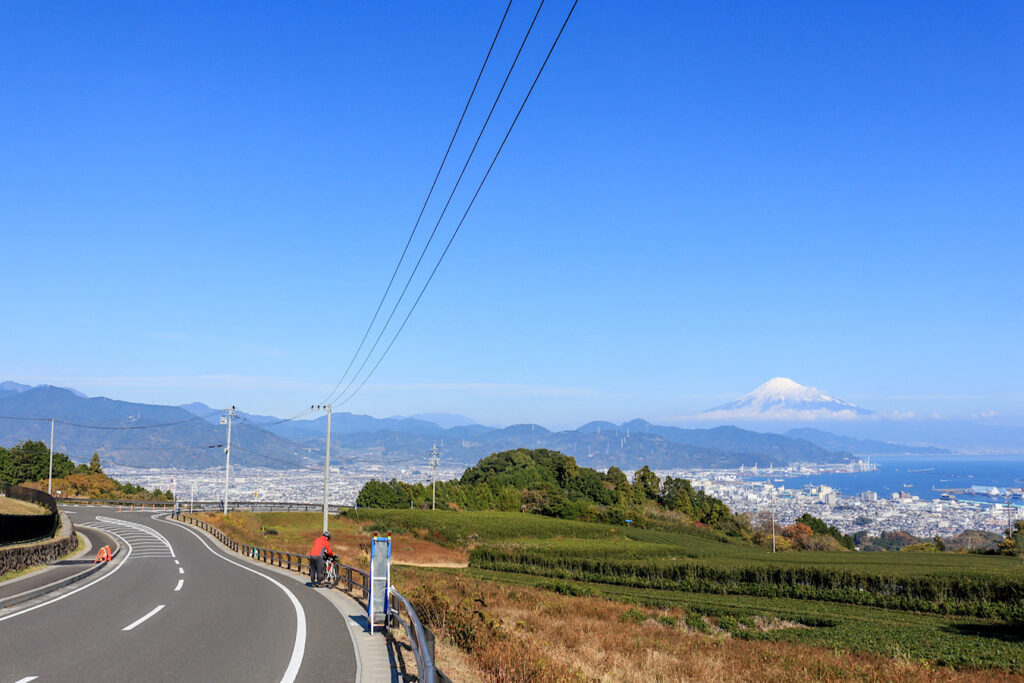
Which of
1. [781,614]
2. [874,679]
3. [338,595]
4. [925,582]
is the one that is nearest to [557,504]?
[925,582]

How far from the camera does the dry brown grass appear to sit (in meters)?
11.3

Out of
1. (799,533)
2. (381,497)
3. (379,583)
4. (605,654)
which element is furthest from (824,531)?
(379,583)

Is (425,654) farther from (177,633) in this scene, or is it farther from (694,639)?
(694,639)

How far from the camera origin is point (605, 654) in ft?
51.9

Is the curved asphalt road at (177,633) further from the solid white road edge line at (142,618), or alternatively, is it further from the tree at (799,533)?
the tree at (799,533)

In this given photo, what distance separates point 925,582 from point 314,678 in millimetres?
39671

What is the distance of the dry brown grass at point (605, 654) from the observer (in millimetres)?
11344

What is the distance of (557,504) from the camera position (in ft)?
385

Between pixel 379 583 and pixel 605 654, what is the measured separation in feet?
17.1

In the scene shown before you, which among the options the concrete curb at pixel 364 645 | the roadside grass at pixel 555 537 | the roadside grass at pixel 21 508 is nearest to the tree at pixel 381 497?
the roadside grass at pixel 555 537

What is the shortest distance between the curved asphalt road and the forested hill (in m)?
91.2

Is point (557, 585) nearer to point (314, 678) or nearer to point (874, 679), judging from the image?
point (874, 679)

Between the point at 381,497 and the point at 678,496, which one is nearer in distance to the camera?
the point at 381,497

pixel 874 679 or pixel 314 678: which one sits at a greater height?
pixel 314 678
